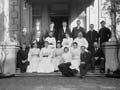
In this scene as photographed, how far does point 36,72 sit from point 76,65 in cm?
201

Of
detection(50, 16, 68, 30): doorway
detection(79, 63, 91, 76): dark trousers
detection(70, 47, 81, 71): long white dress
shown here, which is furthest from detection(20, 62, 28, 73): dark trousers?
detection(50, 16, 68, 30): doorway

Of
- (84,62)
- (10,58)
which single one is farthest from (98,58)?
(10,58)

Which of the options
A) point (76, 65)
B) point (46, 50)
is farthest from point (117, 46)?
point (46, 50)

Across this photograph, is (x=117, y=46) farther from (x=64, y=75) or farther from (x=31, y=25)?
(x=31, y=25)

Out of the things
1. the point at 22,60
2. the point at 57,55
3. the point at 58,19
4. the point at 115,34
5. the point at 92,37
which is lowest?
the point at 22,60

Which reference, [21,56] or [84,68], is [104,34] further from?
[21,56]

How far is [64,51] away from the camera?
47.2ft

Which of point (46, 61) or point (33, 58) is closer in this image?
point (46, 61)

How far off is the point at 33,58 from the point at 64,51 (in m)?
1.65

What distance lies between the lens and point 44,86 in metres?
10.5

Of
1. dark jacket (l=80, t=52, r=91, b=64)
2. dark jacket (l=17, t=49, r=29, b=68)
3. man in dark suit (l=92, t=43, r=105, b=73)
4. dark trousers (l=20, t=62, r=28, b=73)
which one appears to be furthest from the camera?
dark jacket (l=17, t=49, r=29, b=68)

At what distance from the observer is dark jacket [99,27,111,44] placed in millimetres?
14828

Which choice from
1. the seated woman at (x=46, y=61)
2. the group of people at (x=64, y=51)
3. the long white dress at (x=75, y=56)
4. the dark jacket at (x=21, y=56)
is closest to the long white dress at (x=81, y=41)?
the group of people at (x=64, y=51)

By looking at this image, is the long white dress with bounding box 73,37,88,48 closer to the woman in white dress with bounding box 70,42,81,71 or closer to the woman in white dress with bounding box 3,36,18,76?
the woman in white dress with bounding box 70,42,81,71
